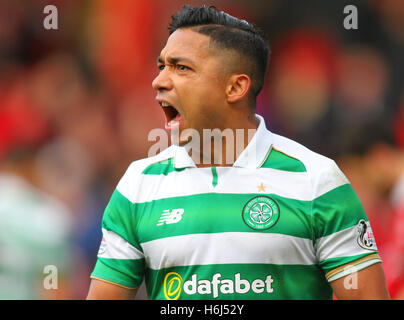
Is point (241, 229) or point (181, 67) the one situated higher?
point (181, 67)

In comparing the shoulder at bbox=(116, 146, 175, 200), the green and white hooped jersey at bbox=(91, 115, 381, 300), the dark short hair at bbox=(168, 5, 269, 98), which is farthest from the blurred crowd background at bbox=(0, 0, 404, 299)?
the dark short hair at bbox=(168, 5, 269, 98)

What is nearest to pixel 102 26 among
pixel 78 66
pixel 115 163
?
pixel 78 66

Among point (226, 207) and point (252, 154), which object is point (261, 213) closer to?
point (226, 207)

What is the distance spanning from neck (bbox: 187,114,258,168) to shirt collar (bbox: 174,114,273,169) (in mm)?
27

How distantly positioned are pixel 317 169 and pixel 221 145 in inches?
16.3

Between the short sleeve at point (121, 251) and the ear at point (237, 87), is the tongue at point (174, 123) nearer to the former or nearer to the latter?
the ear at point (237, 87)

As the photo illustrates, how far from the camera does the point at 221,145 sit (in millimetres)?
2596

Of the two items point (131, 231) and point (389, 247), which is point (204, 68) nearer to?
point (131, 231)


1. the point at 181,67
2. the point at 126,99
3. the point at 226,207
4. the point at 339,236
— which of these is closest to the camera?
the point at 339,236

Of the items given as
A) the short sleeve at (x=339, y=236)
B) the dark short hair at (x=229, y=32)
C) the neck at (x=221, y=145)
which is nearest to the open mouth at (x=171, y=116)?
the neck at (x=221, y=145)

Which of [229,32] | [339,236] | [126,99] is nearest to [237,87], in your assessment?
[229,32]

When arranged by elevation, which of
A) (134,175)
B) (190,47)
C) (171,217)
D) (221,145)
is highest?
(190,47)

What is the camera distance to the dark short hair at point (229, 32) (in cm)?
260

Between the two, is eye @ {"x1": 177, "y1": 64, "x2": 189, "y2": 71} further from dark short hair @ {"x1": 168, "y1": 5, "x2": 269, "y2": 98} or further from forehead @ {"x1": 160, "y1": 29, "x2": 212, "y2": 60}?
dark short hair @ {"x1": 168, "y1": 5, "x2": 269, "y2": 98}
